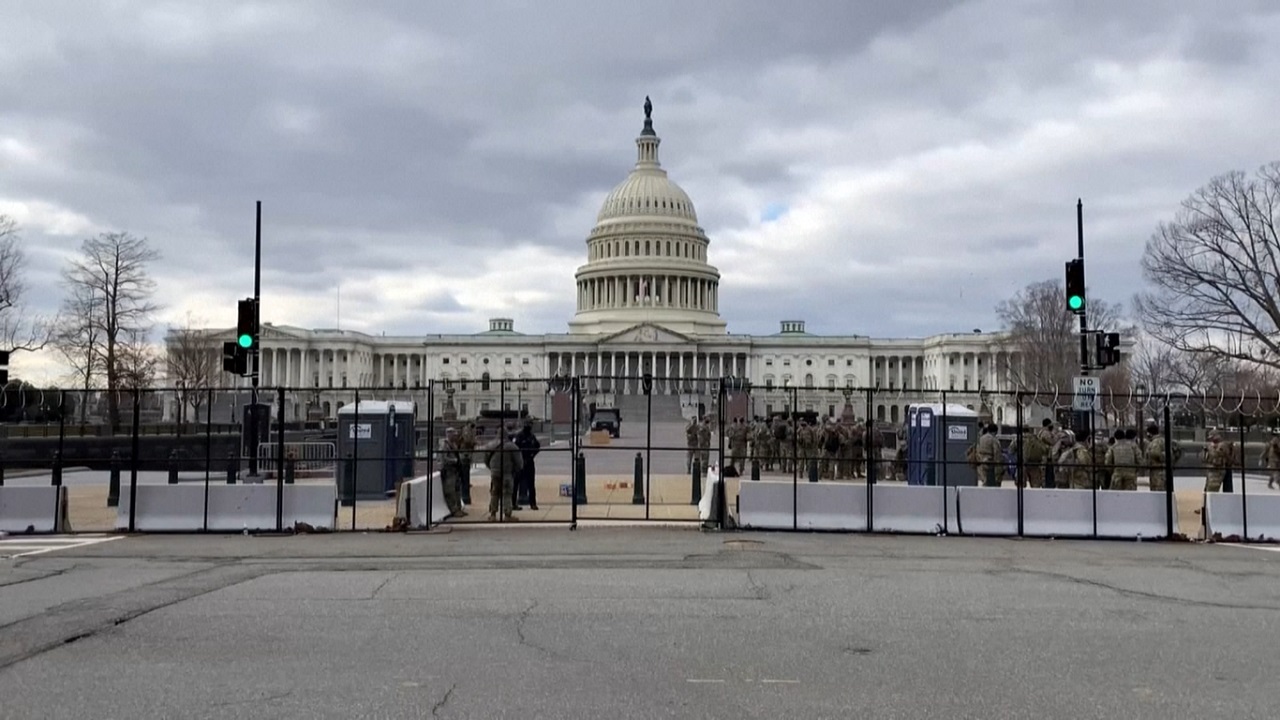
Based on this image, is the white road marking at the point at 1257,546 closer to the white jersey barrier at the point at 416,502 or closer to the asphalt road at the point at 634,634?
the asphalt road at the point at 634,634

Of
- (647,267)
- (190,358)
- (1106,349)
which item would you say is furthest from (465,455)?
(647,267)

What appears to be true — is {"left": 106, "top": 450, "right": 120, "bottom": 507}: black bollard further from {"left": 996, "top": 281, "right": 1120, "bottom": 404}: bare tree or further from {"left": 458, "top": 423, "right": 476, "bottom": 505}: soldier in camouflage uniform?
{"left": 996, "top": 281, "right": 1120, "bottom": 404}: bare tree

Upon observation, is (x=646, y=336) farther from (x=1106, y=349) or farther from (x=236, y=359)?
(x=1106, y=349)

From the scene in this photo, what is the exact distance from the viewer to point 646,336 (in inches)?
5910

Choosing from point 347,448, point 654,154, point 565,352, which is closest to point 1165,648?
point 347,448

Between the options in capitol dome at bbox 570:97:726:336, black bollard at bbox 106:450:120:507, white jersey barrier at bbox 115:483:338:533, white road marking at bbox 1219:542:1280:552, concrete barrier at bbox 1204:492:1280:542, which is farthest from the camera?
capitol dome at bbox 570:97:726:336

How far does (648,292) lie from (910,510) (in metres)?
141

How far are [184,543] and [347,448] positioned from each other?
784 centimetres

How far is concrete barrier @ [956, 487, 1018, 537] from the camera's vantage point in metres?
19.7

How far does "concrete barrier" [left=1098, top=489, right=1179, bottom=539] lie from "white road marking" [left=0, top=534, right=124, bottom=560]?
16964 mm

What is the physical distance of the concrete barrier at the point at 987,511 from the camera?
19703 mm

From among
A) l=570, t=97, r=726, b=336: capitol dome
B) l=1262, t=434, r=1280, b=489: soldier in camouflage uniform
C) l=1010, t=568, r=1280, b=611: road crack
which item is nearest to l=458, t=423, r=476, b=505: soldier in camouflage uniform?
l=1010, t=568, r=1280, b=611: road crack

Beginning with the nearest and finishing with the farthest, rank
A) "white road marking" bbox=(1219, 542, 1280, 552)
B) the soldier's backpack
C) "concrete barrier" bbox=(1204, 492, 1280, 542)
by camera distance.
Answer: "white road marking" bbox=(1219, 542, 1280, 552)
"concrete barrier" bbox=(1204, 492, 1280, 542)
the soldier's backpack

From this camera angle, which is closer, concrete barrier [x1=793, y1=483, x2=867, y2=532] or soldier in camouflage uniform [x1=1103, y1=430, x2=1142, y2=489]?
concrete barrier [x1=793, y1=483, x2=867, y2=532]
